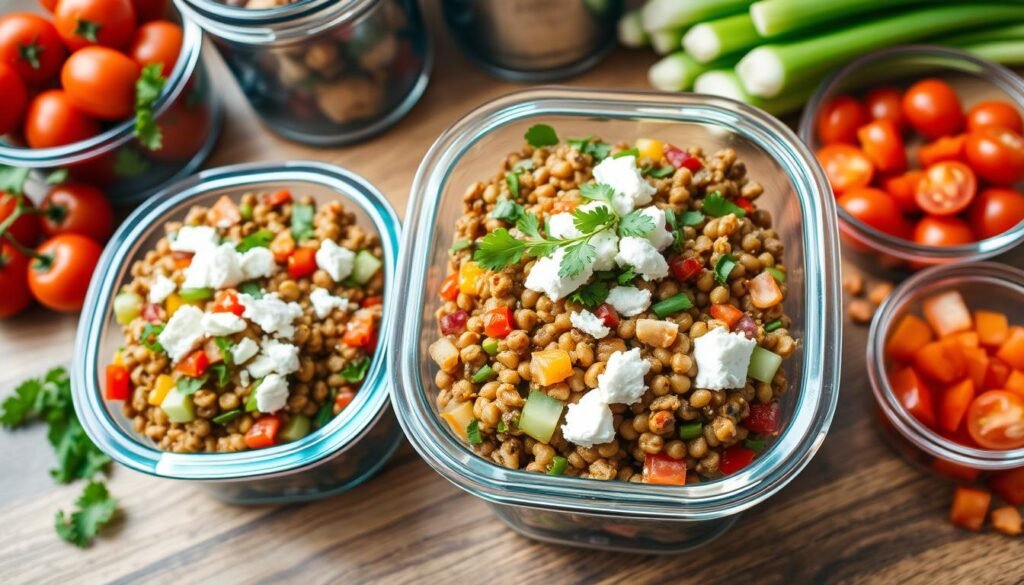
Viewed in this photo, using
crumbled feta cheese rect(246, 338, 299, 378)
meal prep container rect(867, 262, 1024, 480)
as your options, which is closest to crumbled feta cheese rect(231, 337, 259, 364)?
crumbled feta cheese rect(246, 338, 299, 378)

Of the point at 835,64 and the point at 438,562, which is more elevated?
the point at 835,64

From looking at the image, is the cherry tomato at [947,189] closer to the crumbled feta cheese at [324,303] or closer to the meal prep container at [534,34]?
the meal prep container at [534,34]

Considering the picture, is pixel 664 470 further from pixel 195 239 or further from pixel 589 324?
pixel 195 239

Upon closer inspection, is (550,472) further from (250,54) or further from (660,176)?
(250,54)

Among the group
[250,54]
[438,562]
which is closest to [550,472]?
[438,562]

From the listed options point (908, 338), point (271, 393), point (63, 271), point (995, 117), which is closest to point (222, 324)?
point (271, 393)
